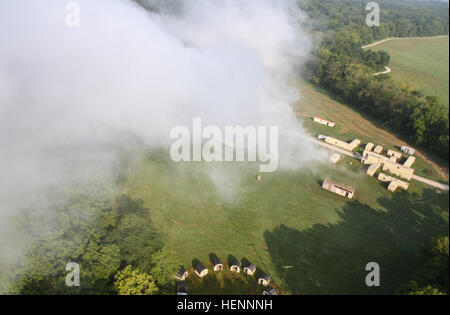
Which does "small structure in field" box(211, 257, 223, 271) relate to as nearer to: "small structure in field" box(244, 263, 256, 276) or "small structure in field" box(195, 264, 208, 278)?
"small structure in field" box(195, 264, 208, 278)

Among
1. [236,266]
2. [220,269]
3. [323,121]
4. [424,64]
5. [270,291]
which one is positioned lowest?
[270,291]

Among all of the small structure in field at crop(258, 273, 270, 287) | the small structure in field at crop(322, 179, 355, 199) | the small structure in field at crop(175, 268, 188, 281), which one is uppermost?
the small structure in field at crop(322, 179, 355, 199)

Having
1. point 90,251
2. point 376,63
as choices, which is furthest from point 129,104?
point 376,63

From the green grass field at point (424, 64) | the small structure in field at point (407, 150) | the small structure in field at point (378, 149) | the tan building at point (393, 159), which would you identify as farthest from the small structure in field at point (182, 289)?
the small structure in field at point (407, 150)

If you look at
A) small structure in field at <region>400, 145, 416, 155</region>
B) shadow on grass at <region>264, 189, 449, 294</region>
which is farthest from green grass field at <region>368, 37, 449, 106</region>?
shadow on grass at <region>264, 189, 449, 294</region>

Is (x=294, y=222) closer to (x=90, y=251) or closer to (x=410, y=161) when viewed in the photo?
(x=90, y=251)

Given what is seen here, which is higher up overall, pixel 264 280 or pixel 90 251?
pixel 90 251
